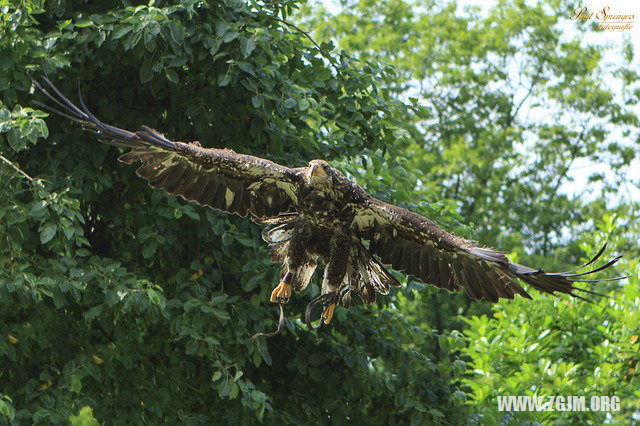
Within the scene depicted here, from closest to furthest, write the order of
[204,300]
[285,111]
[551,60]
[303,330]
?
[204,300] → [285,111] → [303,330] → [551,60]

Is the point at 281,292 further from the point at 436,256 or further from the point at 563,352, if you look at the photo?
the point at 563,352

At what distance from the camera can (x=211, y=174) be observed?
21.9 ft

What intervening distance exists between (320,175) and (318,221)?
362mm

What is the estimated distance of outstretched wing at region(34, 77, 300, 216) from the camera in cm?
636

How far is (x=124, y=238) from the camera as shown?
7727 mm

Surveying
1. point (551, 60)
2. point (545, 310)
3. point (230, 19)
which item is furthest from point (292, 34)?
point (551, 60)

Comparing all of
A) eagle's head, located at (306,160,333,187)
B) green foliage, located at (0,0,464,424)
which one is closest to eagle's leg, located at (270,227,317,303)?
eagle's head, located at (306,160,333,187)

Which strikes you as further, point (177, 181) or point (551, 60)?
point (551, 60)

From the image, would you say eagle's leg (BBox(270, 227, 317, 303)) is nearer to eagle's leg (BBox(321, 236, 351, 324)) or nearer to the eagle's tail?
eagle's leg (BBox(321, 236, 351, 324))

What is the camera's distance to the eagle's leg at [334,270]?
6480mm

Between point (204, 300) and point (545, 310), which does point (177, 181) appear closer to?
point (204, 300)

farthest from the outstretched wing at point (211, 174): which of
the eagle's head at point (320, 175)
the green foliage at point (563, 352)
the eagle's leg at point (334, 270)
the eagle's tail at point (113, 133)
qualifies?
the green foliage at point (563, 352)

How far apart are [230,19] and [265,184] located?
1.34 m

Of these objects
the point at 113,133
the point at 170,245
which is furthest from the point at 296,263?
the point at 113,133
